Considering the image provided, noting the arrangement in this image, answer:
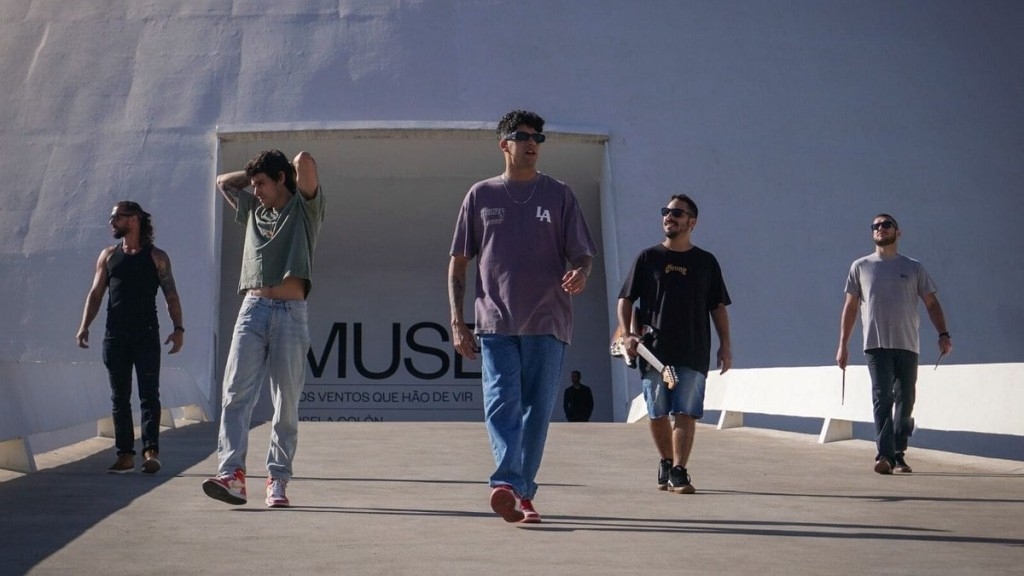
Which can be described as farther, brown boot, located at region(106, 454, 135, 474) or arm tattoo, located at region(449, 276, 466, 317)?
Answer: brown boot, located at region(106, 454, 135, 474)

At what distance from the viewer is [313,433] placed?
13.5 meters

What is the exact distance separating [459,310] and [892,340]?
4.09 m

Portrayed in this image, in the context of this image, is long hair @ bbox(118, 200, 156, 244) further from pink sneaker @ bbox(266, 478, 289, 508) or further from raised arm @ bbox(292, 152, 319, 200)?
pink sneaker @ bbox(266, 478, 289, 508)

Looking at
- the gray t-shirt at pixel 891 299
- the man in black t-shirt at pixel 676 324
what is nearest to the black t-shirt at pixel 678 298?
the man in black t-shirt at pixel 676 324

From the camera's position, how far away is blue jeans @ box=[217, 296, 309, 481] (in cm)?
699

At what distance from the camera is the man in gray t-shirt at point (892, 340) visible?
9656 mm

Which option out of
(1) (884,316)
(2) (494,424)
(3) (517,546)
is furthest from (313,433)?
(3) (517,546)

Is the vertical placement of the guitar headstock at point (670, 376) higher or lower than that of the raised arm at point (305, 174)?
lower

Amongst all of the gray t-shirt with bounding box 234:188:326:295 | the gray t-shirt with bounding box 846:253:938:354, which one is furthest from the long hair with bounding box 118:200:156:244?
the gray t-shirt with bounding box 846:253:938:354

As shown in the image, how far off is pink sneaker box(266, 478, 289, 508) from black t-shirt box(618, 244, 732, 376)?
2.27m

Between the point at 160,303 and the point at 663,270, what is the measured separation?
542 inches

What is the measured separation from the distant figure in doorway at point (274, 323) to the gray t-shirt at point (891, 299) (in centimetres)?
429

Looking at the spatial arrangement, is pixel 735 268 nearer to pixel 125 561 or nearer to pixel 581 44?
pixel 581 44

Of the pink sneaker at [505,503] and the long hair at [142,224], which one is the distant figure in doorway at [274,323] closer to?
the pink sneaker at [505,503]
